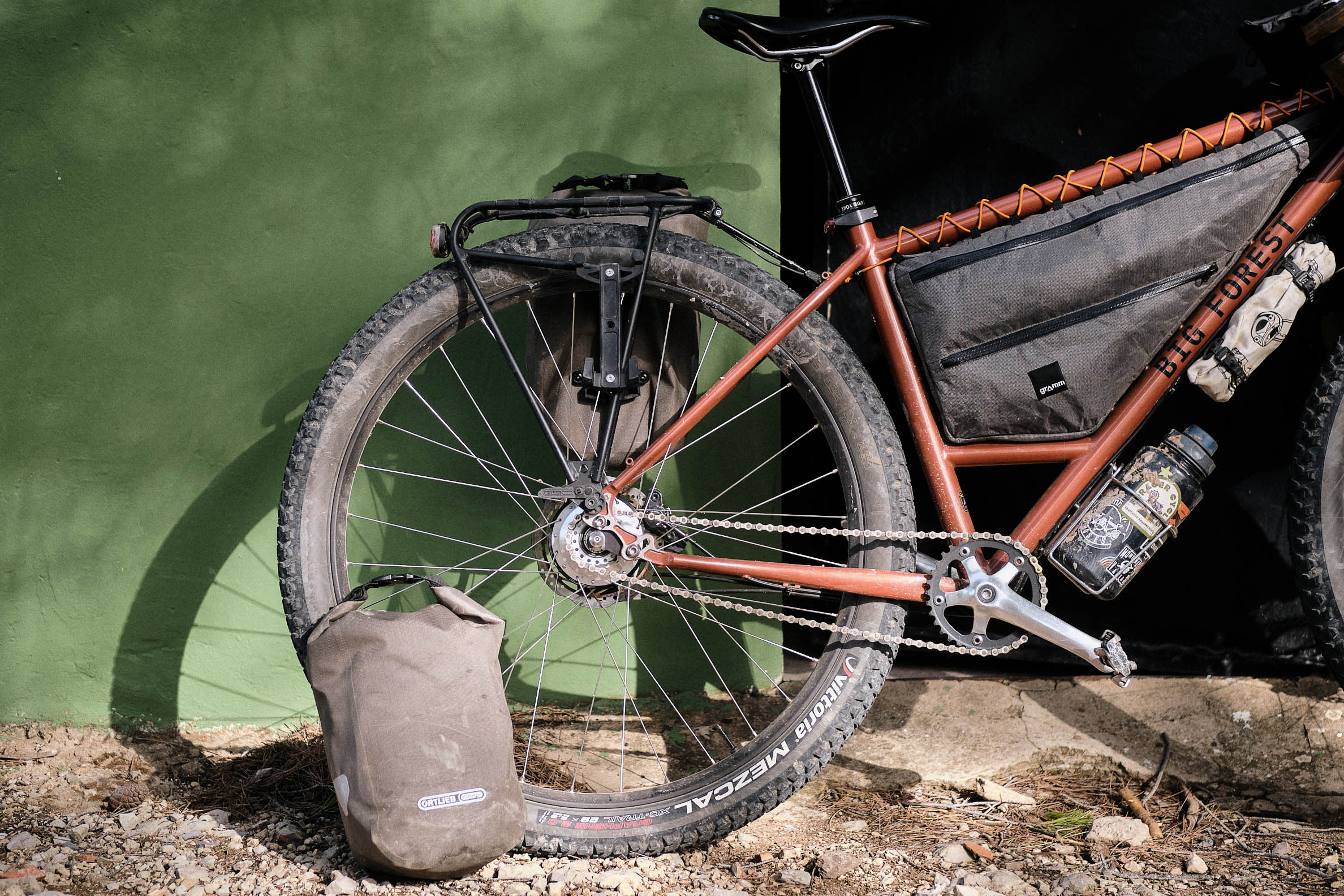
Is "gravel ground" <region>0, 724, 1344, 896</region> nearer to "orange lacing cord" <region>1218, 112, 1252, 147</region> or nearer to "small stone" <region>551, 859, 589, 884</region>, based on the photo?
"small stone" <region>551, 859, 589, 884</region>

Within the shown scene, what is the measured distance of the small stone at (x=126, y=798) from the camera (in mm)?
2107

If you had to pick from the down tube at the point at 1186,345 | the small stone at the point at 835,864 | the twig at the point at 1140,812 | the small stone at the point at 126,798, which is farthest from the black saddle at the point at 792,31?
the small stone at the point at 126,798

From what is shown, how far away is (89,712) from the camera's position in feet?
7.93

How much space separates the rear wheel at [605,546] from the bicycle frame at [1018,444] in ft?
0.18

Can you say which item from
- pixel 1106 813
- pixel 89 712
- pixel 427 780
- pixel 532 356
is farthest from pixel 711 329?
pixel 89 712

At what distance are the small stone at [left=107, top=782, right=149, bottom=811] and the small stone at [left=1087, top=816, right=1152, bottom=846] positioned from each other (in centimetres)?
205

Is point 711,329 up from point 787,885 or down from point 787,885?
up

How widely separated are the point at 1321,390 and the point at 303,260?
7.53 ft

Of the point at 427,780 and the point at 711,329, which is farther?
the point at 711,329

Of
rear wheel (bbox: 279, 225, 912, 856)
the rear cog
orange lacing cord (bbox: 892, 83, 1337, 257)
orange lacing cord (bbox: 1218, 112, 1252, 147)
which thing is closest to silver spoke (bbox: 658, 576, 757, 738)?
rear wheel (bbox: 279, 225, 912, 856)

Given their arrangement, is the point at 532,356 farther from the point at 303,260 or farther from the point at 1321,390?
the point at 1321,390

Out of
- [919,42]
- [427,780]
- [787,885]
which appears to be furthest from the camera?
[919,42]

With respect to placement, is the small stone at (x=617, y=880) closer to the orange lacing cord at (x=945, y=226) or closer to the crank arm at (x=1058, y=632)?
the crank arm at (x=1058, y=632)

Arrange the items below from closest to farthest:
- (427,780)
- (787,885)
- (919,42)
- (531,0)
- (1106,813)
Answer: (427,780) → (787,885) → (1106,813) → (531,0) → (919,42)
